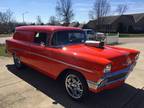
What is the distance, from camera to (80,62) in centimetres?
432

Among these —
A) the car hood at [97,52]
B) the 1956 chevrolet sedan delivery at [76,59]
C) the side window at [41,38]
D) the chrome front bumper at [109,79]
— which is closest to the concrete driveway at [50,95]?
the 1956 chevrolet sedan delivery at [76,59]

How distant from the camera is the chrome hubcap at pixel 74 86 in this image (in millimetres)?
4545

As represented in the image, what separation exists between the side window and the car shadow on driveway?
1.25 m

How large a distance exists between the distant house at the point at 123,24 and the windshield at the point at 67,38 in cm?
4683

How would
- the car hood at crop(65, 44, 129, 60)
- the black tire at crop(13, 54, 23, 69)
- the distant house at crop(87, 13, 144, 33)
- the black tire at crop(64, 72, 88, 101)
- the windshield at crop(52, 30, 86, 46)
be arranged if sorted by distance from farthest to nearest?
1. the distant house at crop(87, 13, 144, 33)
2. the black tire at crop(13, 54, 23, 69)
3. the windshield at crop(52, 30, 86, 46)
4. the car hood at crop(65, 44, 129, 60)
5. the black tire at crop(64, 72, 88, 101)

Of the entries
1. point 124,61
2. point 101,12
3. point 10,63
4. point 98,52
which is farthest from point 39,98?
point 101,12

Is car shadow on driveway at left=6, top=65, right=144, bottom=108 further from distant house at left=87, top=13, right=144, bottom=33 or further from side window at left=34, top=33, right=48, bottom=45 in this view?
distant house at left=87, top=13, right=144, bottom=33

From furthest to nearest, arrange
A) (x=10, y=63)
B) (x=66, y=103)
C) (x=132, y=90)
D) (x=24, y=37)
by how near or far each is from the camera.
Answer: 1. (x=10, y=63)
2. (x=24, y=37)
3. (x=132, y=90)
4. (x=66, y=103)

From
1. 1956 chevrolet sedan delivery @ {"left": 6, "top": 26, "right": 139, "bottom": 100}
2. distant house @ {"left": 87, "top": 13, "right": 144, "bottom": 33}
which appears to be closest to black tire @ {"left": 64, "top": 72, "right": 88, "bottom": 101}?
1956 chevrolet sedan delivery @ {"left": 6, "top": 26, "right": 139, "bottom": 100}

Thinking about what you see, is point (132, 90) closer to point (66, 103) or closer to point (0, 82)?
point (66, 103)

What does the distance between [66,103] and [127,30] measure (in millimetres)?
50134

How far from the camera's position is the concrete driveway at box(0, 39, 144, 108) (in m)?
4.53

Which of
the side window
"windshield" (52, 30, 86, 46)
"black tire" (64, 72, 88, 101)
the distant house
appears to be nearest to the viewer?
"black tire" (64, 72, 88, 101)

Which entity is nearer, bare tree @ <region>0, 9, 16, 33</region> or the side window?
the side window
